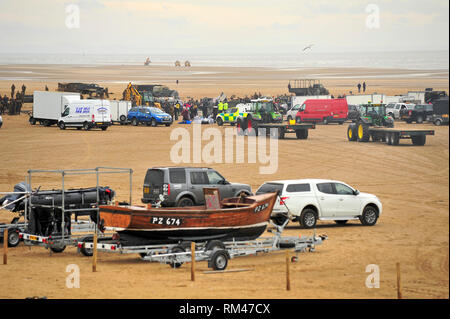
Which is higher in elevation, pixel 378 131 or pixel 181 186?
pixel 378 131

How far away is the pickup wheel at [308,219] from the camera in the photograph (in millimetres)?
24469

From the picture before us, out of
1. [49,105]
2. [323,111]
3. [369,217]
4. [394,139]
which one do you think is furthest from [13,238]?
[323,111]

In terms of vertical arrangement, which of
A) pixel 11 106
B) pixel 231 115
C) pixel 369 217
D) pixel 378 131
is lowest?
pixel 369 217

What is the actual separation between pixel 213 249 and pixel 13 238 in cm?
673

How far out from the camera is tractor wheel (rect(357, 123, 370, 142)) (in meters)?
47.3

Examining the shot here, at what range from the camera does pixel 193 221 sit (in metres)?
20.1

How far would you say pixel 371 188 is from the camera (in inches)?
1271

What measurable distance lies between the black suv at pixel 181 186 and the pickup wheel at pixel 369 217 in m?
3.90

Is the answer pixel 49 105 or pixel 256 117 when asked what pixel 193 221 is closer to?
pixel 256 117

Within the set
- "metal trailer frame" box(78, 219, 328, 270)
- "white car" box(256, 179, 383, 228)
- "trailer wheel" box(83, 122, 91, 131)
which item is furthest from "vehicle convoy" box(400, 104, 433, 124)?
"metal trailer frame" box(78, 219, 328, 270)

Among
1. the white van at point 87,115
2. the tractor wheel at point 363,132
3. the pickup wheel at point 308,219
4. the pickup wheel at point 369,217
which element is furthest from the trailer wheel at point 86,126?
the pickup wheel at point 369,217

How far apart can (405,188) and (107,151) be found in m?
17.2
